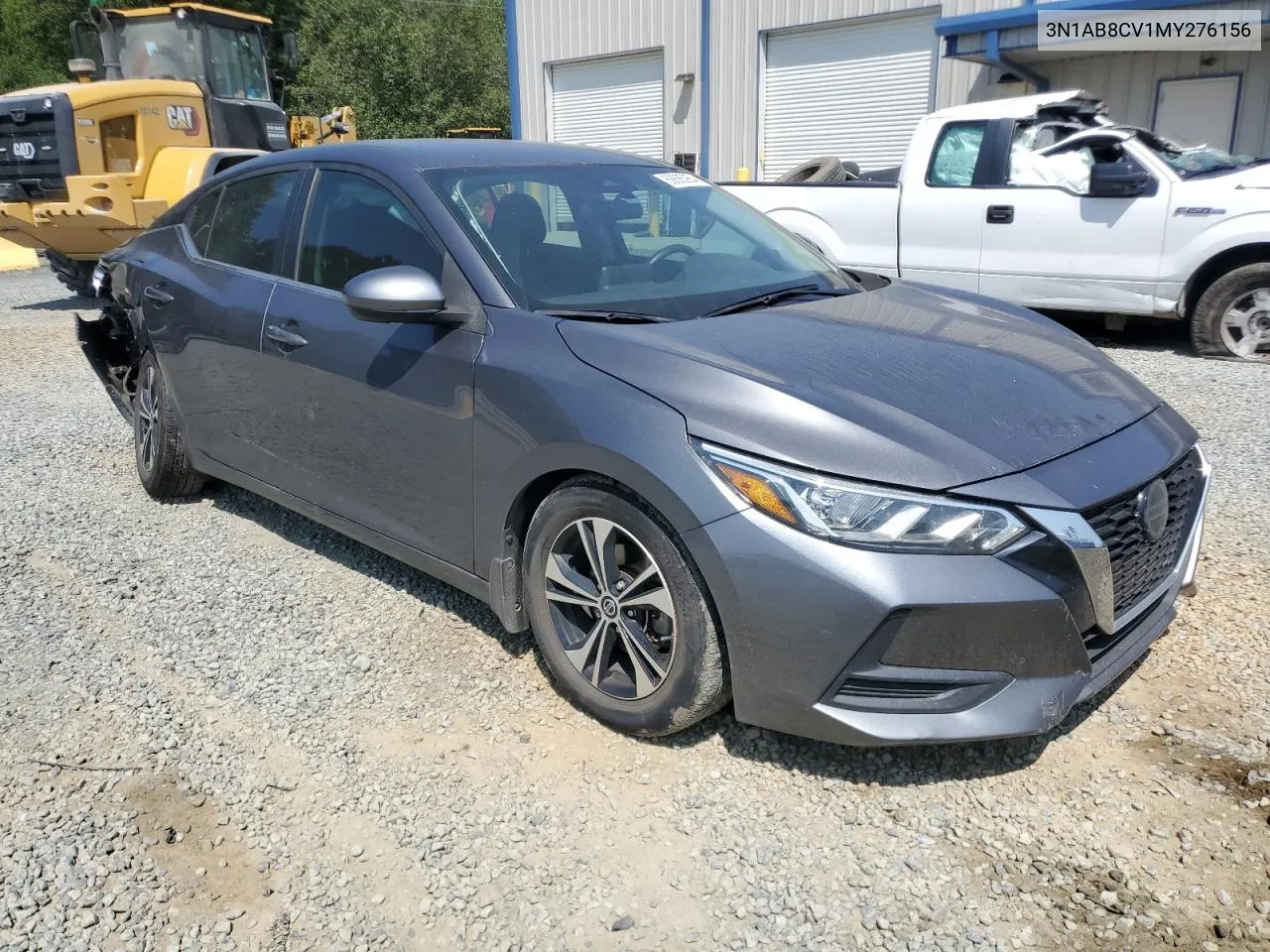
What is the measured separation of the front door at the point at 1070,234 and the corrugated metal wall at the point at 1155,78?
6.04m

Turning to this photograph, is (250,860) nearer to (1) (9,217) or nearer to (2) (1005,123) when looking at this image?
(2) (1005,123)

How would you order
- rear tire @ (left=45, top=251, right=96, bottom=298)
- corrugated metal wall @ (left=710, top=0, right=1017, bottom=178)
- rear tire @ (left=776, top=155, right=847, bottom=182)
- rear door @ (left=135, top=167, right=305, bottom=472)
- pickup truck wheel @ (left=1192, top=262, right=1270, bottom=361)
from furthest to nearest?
corrugated metal wall @ (left=710, top=0, right=1017, bottom=178) → rear tire @ (left=45, top=251, right=96, bottom=298) → rear tire @ (left=776, top=155, right=847, bottom=182) → pickup truck wheel @ (left=1192, top=262, right=1270, bottom=361) → rear door @ (left=135, top=167, right=305, bottom=472)

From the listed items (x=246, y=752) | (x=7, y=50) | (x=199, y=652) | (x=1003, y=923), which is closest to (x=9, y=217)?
(x=199, y=652)

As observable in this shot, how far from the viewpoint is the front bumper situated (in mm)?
2465

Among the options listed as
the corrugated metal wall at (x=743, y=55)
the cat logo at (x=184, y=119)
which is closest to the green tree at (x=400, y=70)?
the corrugated metal wall at (x=743, y=55)

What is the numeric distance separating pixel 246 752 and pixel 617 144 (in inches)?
677

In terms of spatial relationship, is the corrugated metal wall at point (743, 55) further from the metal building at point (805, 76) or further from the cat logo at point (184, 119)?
the cat logo at point (184, 119)

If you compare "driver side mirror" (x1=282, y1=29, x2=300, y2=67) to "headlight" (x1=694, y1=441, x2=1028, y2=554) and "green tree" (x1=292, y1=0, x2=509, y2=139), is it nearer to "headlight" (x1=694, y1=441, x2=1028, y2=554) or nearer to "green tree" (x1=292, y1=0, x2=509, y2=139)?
"headlight" (x1=694, y1=441, x2=1028, y2=554)

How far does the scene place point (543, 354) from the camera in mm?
3047

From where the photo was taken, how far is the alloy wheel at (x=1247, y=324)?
7.45 m

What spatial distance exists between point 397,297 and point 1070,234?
21.1 ft

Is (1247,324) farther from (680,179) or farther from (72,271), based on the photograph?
(72,271)

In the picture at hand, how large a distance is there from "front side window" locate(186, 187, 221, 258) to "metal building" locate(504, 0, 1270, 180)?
34.4ft

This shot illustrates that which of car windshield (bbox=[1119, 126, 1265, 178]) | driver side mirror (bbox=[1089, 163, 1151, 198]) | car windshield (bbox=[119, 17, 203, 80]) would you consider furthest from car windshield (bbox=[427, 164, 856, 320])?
car windshield (bbox=[119, 17, 203, 80])
